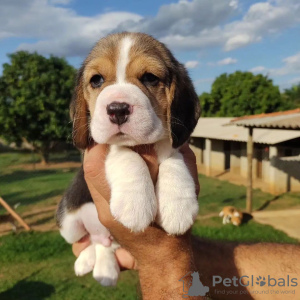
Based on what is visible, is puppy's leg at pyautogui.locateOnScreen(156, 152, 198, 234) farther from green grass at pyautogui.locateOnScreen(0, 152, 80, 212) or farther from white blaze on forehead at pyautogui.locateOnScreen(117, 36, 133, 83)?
green grass at pyautogui.locateOnScreen(0, 152, 80, 212)

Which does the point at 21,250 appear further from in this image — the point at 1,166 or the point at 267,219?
the point at 1,166

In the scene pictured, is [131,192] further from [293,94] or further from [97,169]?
[293,94]

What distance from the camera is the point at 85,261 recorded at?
3146mm

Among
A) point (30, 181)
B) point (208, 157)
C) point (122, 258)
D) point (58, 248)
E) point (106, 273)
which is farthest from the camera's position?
point (208, 157)

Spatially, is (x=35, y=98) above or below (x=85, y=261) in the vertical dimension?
above

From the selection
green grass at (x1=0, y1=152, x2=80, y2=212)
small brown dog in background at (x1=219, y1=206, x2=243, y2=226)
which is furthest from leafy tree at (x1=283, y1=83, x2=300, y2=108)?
small brown dog in background at (x1=219, y1=206, x2=243, y2=226)

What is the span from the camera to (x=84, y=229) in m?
3.19

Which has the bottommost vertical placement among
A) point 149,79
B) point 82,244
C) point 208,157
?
point 208,157

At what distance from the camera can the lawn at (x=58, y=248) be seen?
7.49 meters

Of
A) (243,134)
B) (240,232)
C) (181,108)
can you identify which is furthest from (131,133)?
(243,134)

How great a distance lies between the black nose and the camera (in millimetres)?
2119

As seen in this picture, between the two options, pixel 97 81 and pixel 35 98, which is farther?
pixel 35 98

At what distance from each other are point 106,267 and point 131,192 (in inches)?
48.2

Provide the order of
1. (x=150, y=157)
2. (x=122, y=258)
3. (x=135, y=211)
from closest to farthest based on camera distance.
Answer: (x=135, y=211), (x=150, y=157), (x=122, y=258)
